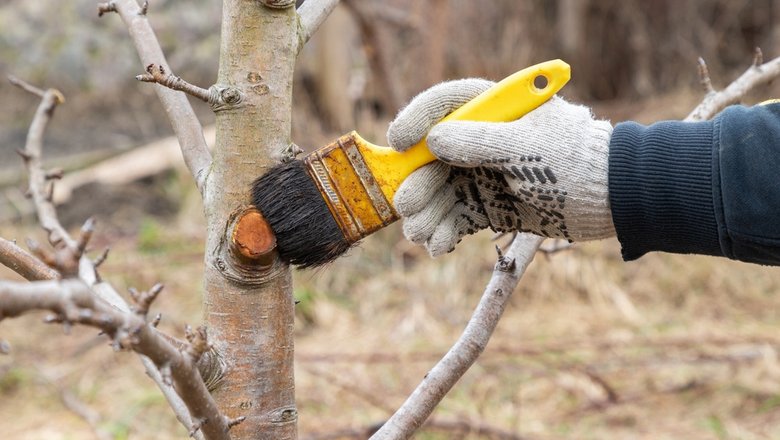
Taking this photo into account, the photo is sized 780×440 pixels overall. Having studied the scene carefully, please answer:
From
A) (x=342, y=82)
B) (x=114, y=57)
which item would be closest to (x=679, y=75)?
(x=342, y=82)

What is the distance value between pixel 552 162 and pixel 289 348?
18.8 inches

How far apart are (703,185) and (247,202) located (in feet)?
2.12

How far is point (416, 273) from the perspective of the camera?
421 cm

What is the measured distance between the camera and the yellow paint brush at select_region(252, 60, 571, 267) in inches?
46.6

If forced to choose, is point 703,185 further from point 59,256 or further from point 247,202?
point 59,256

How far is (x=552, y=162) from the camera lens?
4.01 feet

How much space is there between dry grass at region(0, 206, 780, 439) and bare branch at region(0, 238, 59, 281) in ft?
4.15

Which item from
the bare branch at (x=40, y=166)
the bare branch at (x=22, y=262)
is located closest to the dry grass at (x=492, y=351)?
the bare branch at (x=40, y=166)

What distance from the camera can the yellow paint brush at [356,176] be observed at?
1185 millimetres

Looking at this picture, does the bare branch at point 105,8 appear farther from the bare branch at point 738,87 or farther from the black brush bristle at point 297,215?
the bare branch at point 738,87

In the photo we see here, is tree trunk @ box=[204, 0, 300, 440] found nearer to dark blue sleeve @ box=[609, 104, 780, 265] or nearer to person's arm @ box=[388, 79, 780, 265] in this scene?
person's arm @ box=[388, 79, 780, 265]

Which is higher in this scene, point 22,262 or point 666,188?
point 22,262

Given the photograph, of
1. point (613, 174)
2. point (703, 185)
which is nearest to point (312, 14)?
point (613, 174)

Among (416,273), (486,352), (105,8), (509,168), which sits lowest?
(486,352)
